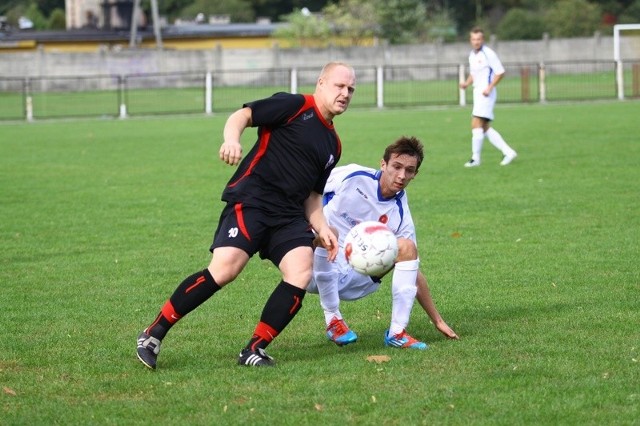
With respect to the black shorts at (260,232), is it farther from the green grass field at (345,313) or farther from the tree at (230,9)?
the tree at (230,9)

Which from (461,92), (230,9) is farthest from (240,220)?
(230,9)

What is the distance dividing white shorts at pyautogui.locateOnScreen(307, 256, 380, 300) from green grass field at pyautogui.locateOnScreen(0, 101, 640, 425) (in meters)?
0.31

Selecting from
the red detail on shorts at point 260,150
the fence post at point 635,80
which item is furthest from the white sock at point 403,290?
the fence post at point 635,80

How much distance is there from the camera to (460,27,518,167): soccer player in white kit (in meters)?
19.0

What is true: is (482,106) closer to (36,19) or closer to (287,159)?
(287,159)

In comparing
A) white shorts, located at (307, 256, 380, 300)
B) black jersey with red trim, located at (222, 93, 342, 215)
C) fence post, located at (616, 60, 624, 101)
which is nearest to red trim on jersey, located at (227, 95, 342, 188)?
black jersey with red trim, located at (222, 93, 342, 215)

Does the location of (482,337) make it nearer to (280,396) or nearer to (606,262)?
(280,396)

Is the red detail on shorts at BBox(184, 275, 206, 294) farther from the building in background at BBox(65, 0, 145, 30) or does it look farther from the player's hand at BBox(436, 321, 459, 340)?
the building in background at BBox(65, 0, 145, 30)

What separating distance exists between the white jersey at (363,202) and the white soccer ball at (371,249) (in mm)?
480

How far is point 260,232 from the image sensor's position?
6684 mm

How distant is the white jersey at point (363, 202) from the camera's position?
7.24 m

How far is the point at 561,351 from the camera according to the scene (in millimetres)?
6805

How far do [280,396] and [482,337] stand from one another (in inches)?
71.4

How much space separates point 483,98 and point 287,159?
13173 millimetres
